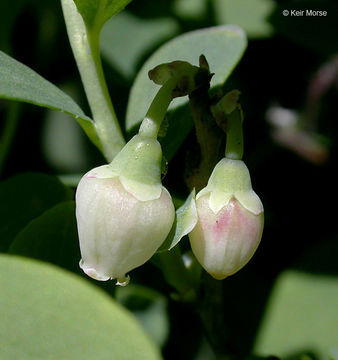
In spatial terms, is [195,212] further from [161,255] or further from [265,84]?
[265,84]

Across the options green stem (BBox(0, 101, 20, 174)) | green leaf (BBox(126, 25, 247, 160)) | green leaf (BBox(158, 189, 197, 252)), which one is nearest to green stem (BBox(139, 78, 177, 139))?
green leaf (BBox(158, 189, 197, 252))

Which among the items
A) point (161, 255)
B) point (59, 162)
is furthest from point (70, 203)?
point (59, 162)

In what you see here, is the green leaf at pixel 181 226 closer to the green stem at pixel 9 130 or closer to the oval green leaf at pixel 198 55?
the oval green leaf at pixel 198 55

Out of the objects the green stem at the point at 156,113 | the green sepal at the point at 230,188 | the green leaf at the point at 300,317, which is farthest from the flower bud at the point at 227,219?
the green leaf at the point at 300,317

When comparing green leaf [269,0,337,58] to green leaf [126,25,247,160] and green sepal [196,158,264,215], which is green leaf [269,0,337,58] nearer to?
green leaf [126,25,247,160]

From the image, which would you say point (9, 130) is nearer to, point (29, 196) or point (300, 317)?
point (29, 196)
